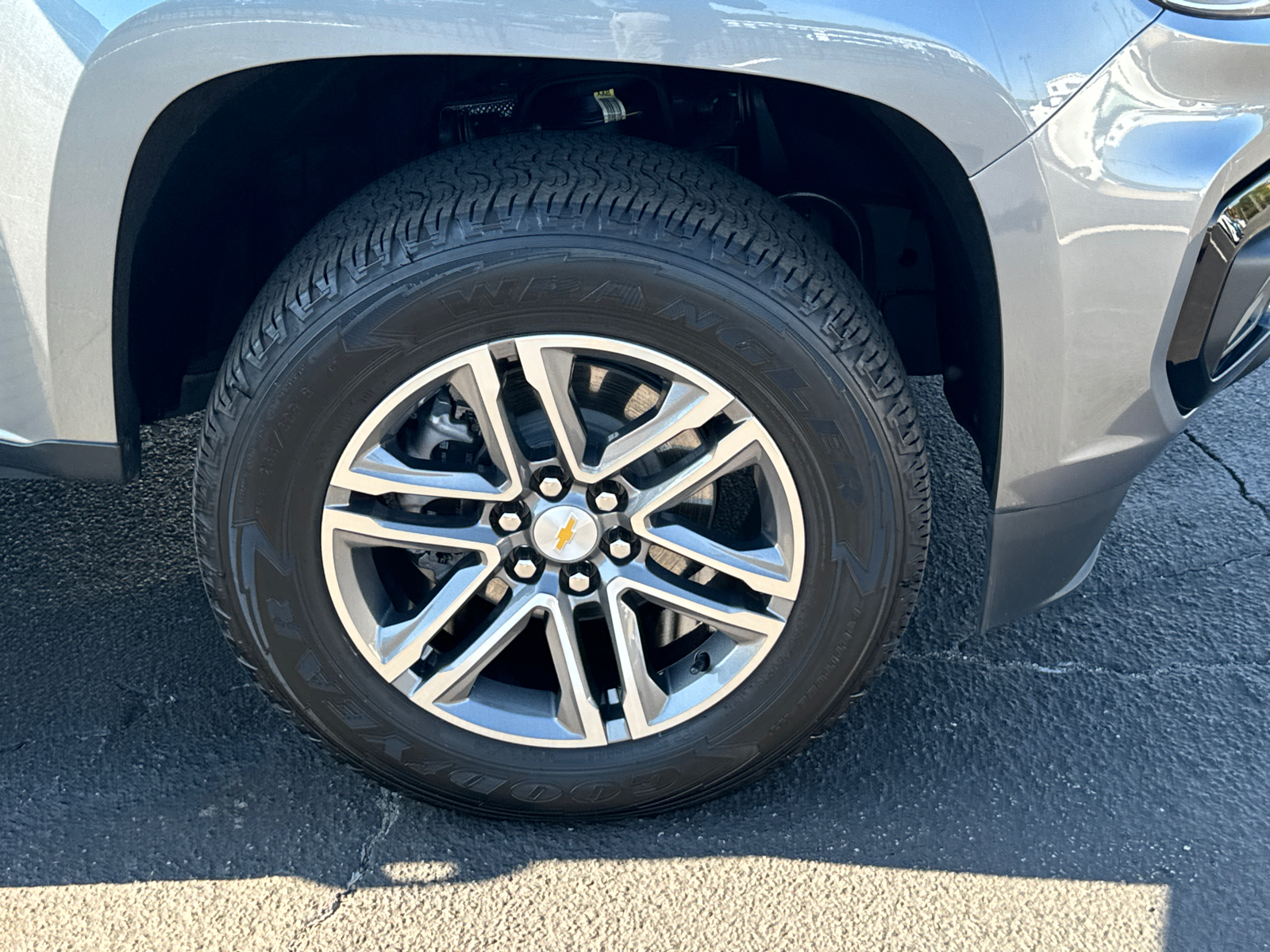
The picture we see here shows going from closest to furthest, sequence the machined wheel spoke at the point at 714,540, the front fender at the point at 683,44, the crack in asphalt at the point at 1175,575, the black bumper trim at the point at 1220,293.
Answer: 1. the front fender at the point at 683,44
2. the black bumper trim at the point at 1220,293
3. the machined wheel spoke at the point at 714,540
4. the crack in asphalt at the point at 1175,575

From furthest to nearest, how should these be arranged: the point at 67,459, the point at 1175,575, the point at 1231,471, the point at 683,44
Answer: the point at 1231,471
the point at 1175,575
the point at 67,459
the point at 683,44

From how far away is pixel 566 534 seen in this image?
1.58 m

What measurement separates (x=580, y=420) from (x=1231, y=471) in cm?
186

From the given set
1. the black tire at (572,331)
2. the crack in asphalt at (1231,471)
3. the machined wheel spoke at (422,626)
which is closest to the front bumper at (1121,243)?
the black tire at (572,331)

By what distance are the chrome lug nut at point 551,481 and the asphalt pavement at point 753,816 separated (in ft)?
1.92

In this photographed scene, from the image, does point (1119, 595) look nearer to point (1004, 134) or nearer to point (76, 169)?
point (1004, 134)

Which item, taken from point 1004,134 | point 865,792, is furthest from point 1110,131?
point 865,792

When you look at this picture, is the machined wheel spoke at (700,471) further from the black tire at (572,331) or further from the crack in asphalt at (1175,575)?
the crack in asphalt at (1175,575)

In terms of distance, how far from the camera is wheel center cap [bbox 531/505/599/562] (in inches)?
62.1

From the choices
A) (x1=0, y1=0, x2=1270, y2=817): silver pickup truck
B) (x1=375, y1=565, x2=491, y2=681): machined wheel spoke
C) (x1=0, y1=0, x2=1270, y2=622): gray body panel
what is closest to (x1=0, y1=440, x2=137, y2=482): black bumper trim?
(x1=0, y1=0, x2=1270, y2=817): silver pickup truck

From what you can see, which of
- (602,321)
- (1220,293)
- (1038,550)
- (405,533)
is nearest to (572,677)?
(405,533)

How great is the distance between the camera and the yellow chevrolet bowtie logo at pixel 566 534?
62.1 inches

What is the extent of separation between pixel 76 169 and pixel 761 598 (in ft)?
3.66

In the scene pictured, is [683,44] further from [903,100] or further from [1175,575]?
[1175,575]
